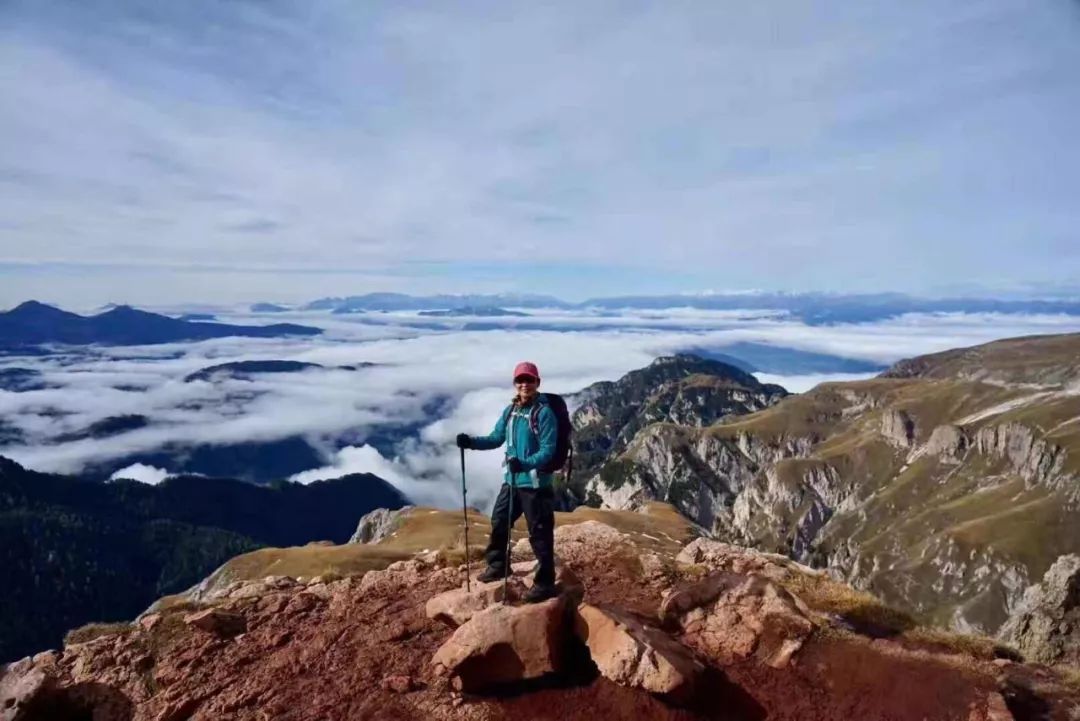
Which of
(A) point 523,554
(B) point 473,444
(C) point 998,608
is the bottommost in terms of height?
(C) point 998,608

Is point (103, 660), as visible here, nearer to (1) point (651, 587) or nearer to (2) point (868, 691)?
(1) point (651, 587)

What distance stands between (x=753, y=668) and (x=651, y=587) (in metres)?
4.56

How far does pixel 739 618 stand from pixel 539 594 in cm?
481

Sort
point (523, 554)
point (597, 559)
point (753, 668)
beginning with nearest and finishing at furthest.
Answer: point (753, 668)
point (597, 559)
point (523, 554)

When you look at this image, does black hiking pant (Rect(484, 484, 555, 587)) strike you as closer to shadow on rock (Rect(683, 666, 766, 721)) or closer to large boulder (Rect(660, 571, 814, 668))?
large boulder (Rect(660, 571, 814, 668))

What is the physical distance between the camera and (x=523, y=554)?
2338cm

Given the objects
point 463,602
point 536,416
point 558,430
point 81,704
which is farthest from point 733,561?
point 81,704

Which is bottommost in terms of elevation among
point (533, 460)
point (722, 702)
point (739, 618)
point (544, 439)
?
point (722, 702)

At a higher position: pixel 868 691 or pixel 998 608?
pixel 868 691

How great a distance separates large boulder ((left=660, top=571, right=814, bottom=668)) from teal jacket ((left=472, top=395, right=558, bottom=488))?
4749 mm

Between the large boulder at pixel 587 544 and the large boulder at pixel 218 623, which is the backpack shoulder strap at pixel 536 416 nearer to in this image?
the large boulder at pixel 587 544

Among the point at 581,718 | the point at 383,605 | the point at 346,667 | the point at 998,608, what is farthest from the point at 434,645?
the point at 998,608

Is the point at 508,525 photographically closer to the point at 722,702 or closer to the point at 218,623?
the point at 722,702

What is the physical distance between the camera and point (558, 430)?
15062 mm
